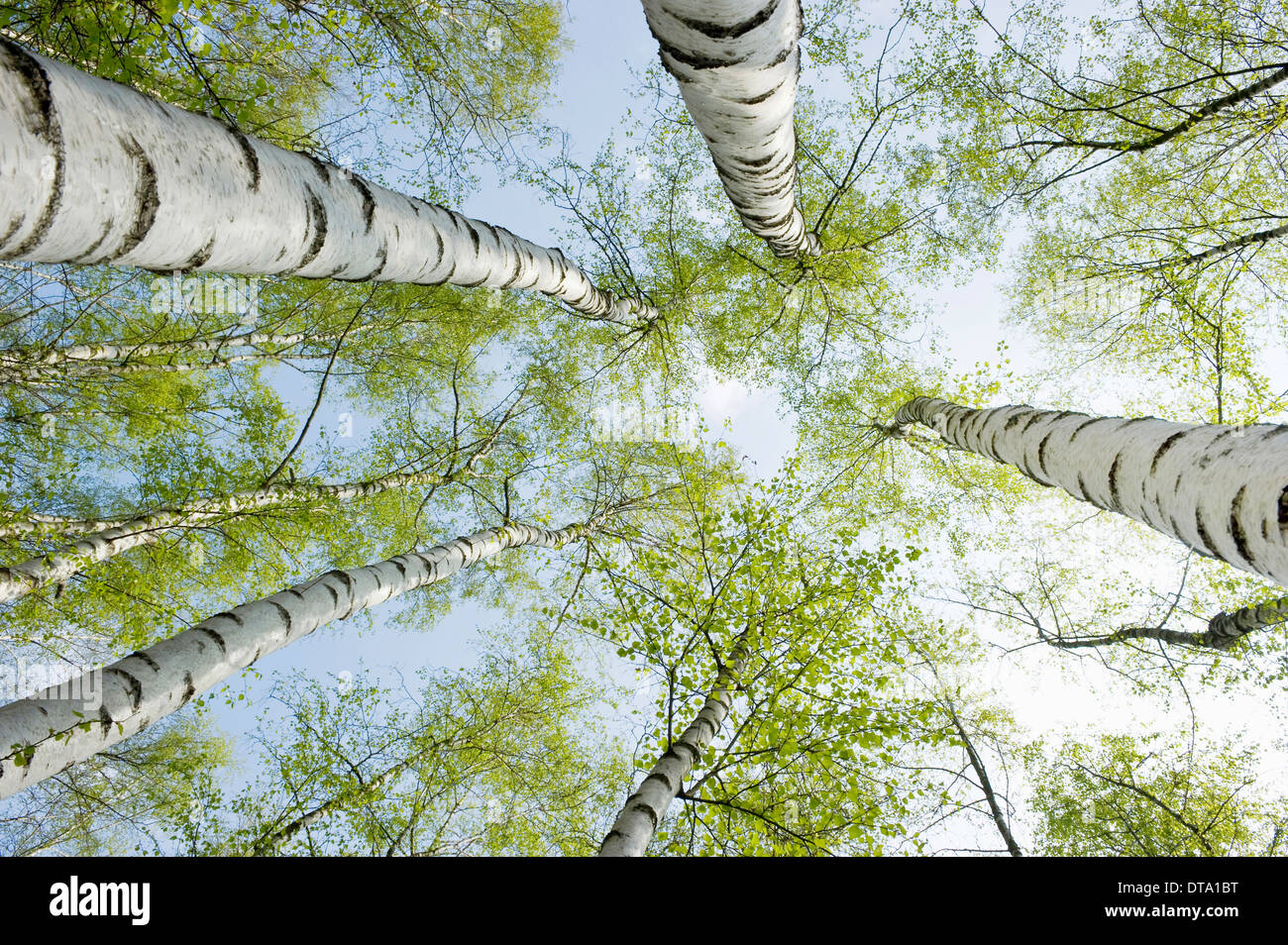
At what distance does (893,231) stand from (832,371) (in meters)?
1.99

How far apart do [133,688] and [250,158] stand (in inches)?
96.6

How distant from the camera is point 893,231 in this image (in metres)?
6.48

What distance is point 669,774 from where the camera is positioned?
125 inches

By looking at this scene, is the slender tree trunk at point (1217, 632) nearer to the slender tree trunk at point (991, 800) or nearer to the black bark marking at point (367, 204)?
the slender tree trunk at point (991, 800)

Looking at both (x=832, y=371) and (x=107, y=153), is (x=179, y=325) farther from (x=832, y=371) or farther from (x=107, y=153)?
(x=832, y=371)

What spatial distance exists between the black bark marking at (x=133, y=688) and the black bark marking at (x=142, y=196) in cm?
221

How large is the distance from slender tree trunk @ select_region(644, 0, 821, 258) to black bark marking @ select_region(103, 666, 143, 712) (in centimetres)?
368

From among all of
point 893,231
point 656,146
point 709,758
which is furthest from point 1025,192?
point 709,758

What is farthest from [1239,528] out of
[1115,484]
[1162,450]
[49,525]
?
[49,525]

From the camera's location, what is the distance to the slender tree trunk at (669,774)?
2.63 meters

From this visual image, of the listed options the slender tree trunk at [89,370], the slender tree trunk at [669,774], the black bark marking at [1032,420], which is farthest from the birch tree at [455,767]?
the black bark marking at [1032,420]

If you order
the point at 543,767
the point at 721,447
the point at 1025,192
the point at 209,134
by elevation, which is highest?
the point at 1025,192

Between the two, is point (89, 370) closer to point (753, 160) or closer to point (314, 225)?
point (314, 225)

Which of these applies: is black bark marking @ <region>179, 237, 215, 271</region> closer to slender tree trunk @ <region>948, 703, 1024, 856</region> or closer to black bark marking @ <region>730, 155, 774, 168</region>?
black bark marking @ <region>730, 155, 774, 168</region>
